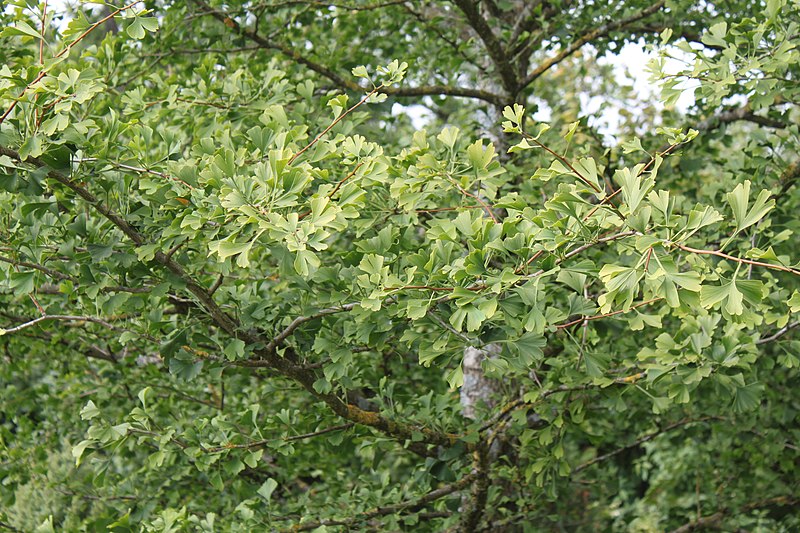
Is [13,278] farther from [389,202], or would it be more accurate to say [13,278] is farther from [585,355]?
[585,355]

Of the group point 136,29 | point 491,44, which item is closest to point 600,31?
point 491,44

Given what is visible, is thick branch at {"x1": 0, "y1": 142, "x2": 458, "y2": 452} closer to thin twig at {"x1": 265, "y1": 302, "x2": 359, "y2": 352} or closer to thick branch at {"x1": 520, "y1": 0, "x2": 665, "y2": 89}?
thin twig at {"x1": 265, "y1": 302, "x2": 359, "y2": 352}

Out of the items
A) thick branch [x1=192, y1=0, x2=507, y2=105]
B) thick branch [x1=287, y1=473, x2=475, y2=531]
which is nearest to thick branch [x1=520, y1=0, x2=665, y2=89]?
thick branch [x1=192, y1=0, x2=507, y2=105]

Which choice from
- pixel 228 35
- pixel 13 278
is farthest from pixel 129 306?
pixel 228 35

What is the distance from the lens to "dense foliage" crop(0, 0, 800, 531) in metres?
1.69

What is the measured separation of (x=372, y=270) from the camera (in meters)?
1.74

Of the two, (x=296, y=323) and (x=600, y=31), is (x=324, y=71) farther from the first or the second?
(x=296, y=323)

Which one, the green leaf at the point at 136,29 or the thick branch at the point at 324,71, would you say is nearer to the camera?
the green leaf at the point at 136,29

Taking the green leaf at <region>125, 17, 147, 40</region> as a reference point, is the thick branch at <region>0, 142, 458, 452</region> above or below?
below

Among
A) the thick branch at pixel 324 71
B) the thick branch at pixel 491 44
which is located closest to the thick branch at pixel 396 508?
the thick branch at pixel 324 71

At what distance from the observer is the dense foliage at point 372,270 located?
169 centimetres

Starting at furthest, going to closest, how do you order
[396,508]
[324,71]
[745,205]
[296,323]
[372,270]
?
[324,71], [396,508], [296,323], [372,270], [745,205]

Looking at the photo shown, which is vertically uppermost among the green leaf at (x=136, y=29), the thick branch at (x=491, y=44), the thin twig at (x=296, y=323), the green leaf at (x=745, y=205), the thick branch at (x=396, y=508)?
the thick branch at (x=491, y=44)

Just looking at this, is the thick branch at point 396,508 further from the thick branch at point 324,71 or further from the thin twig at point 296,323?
the thick branch at point 324,71
